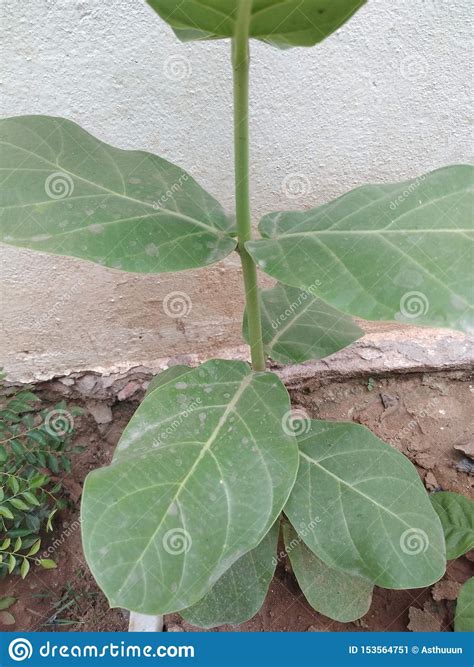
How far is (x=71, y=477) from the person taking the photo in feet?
4.33

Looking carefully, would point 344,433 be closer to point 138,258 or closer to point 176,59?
point 138,258

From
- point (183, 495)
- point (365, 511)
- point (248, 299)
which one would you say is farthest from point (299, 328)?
point (183, 495)

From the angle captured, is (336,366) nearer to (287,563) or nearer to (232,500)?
(287,563)

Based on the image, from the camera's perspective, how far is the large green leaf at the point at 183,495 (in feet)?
1.91

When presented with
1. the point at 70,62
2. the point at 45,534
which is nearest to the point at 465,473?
the point at 45,534

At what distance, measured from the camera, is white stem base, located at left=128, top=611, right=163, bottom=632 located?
987 mm

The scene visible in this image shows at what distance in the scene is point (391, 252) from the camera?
58cm

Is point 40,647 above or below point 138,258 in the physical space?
below

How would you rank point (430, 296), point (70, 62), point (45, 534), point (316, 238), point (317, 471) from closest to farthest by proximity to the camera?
point (430, 296) → point (316, 238) → point (317, 471) → point (70, 62) → point (45, 534)

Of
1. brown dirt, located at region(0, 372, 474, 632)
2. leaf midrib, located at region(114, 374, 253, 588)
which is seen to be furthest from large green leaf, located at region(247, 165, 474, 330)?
brown dirt, located at region(0, 372, 474, 632)

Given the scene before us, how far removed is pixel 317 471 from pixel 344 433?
0.25 ft

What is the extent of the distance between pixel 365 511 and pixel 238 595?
0.25m

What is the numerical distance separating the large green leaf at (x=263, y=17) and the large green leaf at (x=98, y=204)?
0.19 m

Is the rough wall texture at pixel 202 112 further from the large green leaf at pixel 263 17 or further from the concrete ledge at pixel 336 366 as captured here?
the large green leaf at pixel 263 17
